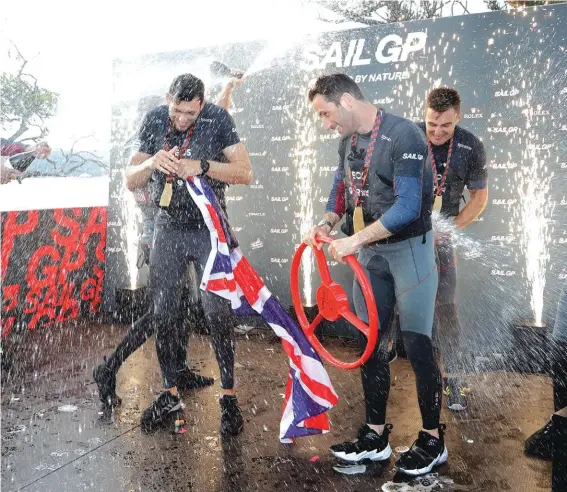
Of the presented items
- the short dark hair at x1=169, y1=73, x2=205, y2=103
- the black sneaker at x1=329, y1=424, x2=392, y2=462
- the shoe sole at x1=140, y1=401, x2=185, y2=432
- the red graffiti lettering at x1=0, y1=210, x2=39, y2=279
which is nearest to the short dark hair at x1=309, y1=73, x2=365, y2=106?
the short dark hair at x1=169, y1=73, x2=205, y2=103

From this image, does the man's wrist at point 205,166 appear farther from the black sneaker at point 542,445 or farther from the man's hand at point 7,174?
the man's hand at point 7,174

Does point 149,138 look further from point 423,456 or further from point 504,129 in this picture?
point 504,129

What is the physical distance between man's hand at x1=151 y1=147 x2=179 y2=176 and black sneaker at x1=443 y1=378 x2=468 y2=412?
196 cm

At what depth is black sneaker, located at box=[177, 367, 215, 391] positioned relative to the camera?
12.2ft

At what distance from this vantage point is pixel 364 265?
8.75 ft

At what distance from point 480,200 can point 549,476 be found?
159cm

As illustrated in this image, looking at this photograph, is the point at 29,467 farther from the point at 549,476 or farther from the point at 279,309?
the point at 549,476

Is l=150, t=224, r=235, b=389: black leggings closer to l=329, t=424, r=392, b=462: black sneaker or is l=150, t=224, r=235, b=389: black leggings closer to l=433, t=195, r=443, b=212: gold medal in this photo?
l=329, t=424, r=392, b=462: black sneaker

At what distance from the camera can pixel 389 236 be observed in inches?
99.0

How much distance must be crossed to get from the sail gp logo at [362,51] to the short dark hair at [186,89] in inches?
83.6

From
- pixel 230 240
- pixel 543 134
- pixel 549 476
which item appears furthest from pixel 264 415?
pixel 543 134

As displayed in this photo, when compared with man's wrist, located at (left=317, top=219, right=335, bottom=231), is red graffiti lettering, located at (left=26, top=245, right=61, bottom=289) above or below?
below

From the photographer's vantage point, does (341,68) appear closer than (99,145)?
Yes

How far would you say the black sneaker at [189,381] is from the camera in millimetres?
3707
